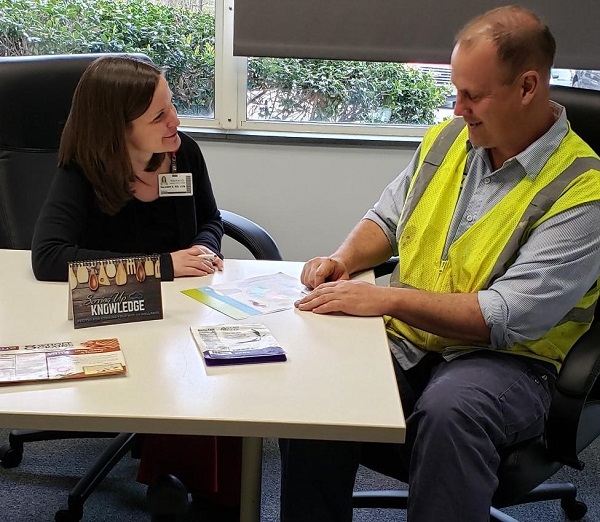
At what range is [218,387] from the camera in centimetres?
115

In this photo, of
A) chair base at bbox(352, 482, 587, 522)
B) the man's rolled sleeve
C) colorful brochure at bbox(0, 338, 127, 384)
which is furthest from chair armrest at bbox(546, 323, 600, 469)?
colorful brochure at bbox(0, 338, 127, 384)

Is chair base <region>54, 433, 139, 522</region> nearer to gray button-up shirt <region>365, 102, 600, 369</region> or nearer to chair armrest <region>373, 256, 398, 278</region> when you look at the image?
chair armrest <region>373, 256, 398, 278</region>

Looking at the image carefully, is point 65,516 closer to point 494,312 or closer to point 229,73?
point 494,312

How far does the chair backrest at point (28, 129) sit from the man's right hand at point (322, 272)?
75cm

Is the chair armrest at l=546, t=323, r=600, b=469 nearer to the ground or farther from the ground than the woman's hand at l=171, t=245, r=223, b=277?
nearer to the ground

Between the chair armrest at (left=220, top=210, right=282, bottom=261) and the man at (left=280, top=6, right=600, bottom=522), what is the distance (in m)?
0.28

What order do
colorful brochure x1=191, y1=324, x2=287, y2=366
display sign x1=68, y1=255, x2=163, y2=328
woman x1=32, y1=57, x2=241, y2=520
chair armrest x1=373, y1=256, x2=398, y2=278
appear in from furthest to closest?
chair armrest x1=373, y1=256, x2=398, y2=278 < woman x1=32, y1=57, x2=241, y2=520 < display sign x1=68, y1=255, x2=163, y2=328 < colorful brochure x1=191, y1=324, x2=287, y2=366

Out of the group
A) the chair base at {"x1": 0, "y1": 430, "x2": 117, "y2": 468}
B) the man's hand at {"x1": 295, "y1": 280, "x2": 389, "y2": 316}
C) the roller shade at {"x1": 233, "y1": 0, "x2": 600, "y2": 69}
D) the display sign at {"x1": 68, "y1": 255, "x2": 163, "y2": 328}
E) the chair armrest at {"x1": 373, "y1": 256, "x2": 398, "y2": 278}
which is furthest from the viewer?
the roller shade at {"x1": 233, "y1": 0, "x2": 600, "y2": 69}

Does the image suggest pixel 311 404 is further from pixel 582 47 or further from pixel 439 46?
pixel 582 47

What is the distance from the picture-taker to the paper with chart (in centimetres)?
148

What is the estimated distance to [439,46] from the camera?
101 inches

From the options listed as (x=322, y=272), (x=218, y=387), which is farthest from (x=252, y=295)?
(x=218, y=387)

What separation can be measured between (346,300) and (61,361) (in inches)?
20.8

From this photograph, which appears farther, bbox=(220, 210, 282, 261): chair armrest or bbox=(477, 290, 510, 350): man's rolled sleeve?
bbox=(220, 210, 282, 261): chair armrest
